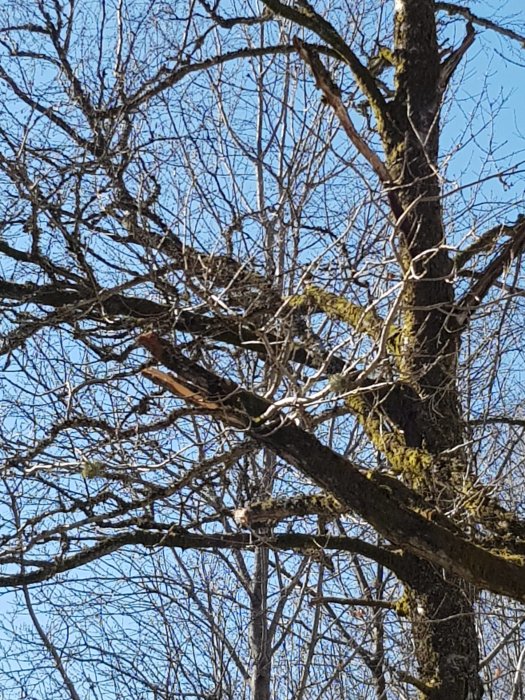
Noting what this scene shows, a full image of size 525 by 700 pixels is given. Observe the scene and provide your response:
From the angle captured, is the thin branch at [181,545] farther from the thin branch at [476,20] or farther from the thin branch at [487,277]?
the thin branch at [476,20]

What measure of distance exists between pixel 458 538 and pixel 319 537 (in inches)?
57.3

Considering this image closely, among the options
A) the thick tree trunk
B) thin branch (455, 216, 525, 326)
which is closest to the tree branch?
thin branch (455, 216, 525, 326)

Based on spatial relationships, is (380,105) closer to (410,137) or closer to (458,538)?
(410,137)

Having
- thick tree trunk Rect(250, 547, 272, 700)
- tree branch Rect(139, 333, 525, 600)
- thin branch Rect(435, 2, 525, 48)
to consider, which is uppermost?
thin branch Rect(435, 2, 525, 48)

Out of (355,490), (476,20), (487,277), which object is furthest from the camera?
(476,20)

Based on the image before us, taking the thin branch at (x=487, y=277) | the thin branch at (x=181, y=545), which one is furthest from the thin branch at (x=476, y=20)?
the thin branch at (x=181, y=545)

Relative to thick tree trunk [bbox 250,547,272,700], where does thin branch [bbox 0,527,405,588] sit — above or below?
below

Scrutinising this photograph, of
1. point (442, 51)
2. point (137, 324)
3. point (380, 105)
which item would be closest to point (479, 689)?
point (137, 324)

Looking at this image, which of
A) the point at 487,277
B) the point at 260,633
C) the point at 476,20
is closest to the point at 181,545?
the point at 487,277

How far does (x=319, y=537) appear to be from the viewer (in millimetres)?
5535

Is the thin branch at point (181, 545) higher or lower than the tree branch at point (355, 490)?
higher

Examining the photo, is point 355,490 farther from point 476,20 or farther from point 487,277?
point 476,20

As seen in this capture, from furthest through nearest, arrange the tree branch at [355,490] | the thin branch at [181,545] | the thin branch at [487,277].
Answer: the thin branch at [181,545] < the thin branch at [487,277] < the tree branch at [355,490]

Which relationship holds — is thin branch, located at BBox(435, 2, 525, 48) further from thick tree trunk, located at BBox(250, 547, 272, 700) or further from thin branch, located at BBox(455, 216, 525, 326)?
thick tree trunk, located at BBox(250, 547, 272, 700)
